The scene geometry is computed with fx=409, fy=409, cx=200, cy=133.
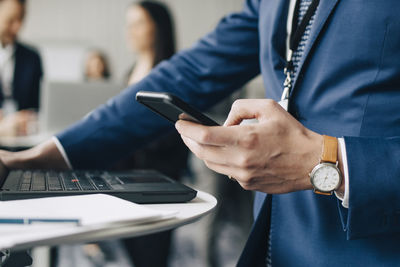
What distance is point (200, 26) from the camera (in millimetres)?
6391

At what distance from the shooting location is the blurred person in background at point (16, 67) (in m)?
2.88

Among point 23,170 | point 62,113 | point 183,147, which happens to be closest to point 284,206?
point 23,170

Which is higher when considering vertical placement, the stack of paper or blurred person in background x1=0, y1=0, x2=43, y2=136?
the stack of paper

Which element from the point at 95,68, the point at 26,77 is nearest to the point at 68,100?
the point at 26,77

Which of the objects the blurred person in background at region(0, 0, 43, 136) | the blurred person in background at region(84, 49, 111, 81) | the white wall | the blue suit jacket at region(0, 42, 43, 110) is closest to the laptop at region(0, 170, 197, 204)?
the blurred person in background at region(0, 0, 43, 136)

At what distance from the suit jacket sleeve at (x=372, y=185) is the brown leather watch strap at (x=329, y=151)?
17 mm

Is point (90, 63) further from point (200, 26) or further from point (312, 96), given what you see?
point (312, 96)

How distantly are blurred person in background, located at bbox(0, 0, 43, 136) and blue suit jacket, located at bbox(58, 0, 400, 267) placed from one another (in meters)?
→ 2.23

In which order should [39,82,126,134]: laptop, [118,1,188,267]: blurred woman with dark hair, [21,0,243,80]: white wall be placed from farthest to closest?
[21,0,243,80]: white wall → [39,82,126,134]: laptop → [118,1,188,267]: blurred woman with dark hair

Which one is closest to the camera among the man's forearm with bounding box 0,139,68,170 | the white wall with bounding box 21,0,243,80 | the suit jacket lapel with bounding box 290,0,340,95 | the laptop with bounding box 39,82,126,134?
the suit jacket lapel with bounding box 290,0,340,95

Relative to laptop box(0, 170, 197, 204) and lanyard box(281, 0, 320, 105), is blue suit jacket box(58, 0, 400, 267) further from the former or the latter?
laptop box(0, 170, 197, 204)

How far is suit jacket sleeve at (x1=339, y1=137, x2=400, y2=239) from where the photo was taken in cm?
55

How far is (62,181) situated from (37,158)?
17 centimetres

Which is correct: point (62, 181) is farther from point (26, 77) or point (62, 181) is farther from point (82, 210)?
point (26, 77)
